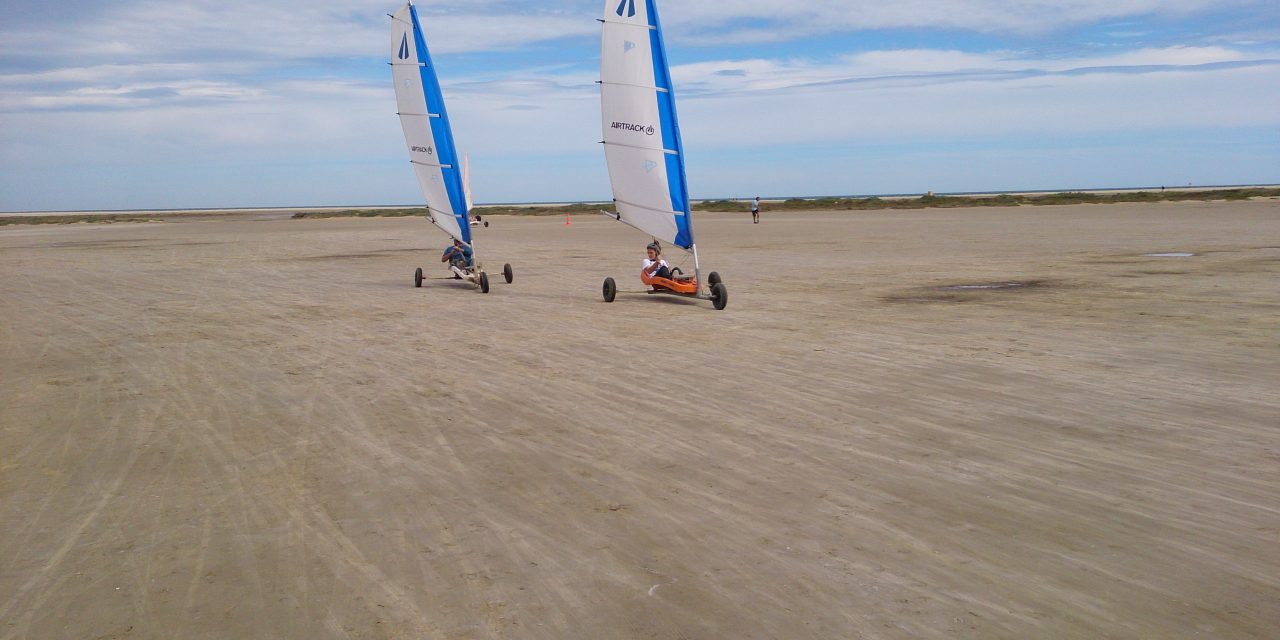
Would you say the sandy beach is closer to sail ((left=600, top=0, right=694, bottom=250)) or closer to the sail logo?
sail ((left=600, top=0, right=694, bottom=250))

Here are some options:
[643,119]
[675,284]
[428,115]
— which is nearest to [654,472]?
[675,284]

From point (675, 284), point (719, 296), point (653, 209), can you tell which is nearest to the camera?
point (719, 296)

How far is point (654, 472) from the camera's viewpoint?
6254 millimetres

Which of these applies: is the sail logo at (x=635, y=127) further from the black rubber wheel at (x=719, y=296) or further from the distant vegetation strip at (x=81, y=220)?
the distant vegetation strip at (x=81, y=220)

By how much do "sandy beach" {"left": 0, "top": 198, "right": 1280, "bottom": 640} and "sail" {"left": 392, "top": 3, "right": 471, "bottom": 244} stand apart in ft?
16.8

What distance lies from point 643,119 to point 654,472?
986 centimetres

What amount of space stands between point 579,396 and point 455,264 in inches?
432

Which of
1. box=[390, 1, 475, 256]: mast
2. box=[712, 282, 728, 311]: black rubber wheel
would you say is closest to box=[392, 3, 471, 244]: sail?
box=[390, 1, 475, 256]: mast

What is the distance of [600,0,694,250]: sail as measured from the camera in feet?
49.5

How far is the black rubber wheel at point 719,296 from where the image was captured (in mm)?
14039

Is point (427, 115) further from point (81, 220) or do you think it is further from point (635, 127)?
point (81, 220)

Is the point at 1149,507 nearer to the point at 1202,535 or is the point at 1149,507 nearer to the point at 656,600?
the point at 1202,535

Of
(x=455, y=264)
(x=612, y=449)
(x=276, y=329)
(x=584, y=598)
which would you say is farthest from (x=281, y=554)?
(x=455, y=264)

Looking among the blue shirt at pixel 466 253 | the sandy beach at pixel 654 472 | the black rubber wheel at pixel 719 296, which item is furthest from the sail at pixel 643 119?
the blue shirt at pixel 466 253
